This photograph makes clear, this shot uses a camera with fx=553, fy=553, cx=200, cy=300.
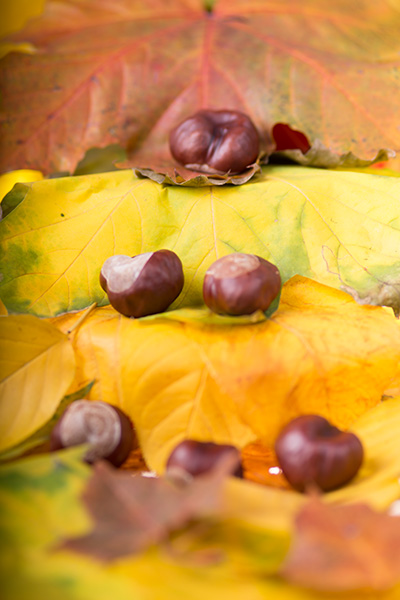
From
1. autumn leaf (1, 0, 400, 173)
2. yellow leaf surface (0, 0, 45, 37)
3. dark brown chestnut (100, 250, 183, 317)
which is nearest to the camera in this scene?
dark brown chestnut (100, 250, 183, 317)

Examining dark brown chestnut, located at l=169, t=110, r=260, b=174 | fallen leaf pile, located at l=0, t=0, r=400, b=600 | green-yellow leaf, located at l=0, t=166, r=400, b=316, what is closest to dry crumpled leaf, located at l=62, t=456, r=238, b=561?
fallen leaf pile, located at l=0, t=0, r=400, b=600

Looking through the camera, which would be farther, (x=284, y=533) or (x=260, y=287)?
(x=260, y=287)

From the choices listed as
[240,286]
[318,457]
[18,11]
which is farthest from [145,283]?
[18,11]

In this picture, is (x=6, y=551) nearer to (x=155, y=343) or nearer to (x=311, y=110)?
(x=155, y=343)

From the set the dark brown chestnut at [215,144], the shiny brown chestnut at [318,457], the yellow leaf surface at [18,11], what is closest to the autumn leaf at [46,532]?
the shiny brown chestnut at [318,457]

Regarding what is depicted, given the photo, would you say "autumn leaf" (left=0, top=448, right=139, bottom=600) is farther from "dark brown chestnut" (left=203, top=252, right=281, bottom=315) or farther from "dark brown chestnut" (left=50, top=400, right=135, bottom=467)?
"dark brown chestnut" (left=203, top=252, right=281, bottom=315)

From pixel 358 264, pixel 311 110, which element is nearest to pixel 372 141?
pixel 311 110

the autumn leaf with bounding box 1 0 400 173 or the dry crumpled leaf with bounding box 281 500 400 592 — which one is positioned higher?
the autumn leaf with bounding box 1 0 400 173
